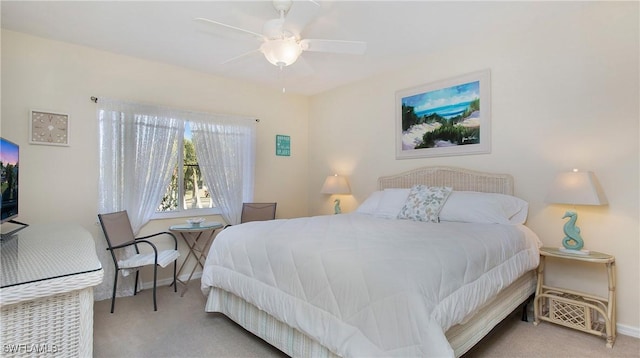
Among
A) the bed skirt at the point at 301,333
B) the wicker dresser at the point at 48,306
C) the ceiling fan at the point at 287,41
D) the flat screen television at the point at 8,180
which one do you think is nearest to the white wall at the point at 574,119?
the bed skirt at the point at 301,333

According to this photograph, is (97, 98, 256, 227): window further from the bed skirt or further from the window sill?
the bed skirt

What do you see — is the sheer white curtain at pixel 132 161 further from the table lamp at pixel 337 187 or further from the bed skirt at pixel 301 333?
the table lamp at pixel 337 187

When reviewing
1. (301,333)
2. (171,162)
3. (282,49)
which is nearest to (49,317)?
(301,333)

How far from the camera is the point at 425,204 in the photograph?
2.98m

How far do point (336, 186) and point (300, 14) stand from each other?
2328mm

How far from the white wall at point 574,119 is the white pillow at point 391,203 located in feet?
1.77

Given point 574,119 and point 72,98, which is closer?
point 574,119

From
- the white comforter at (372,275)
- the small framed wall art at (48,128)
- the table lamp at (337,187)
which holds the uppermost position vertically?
the small framed wall art at (48,128)

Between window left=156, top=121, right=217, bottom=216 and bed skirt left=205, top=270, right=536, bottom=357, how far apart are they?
64.1 inches

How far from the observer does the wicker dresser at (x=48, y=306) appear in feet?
3.12

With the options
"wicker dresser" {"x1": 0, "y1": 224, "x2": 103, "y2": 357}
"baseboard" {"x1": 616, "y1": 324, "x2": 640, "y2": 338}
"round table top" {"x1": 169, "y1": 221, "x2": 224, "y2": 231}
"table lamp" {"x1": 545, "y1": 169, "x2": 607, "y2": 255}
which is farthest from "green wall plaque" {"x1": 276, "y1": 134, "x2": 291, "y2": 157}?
"baseboard" {"x1": 616, "y1": 324, "x2": 640, "y2": 338}

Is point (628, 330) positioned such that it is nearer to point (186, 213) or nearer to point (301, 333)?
point (301, 333)

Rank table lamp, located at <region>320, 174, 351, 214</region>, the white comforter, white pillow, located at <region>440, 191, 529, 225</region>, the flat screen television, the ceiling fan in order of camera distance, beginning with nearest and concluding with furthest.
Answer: the white comforter
the flat screen television
the ceiling fan
white pillow, located at <region>440, 191, 529, 225</region>
table lamp, located at <region>320, 174, 351, 214</region>

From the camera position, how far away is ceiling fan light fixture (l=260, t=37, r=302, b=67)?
2.28 m
